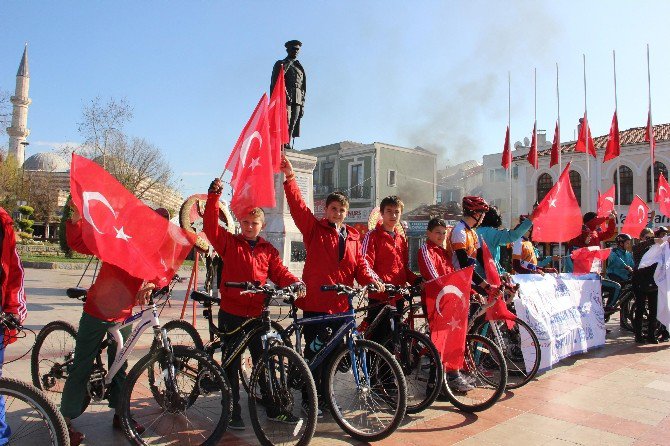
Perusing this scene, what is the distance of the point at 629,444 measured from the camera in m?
4.16

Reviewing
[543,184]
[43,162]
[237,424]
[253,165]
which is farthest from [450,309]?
[43,162]

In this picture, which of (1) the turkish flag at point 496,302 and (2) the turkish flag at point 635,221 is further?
(2) the turkish flag at point 635,221

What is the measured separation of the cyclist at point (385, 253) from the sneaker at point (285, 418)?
1.33 meters

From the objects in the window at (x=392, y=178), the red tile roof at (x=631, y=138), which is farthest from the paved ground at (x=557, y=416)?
the window at (x=392, y=178)

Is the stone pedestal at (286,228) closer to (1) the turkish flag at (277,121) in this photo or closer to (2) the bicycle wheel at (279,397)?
(1) the turkish flag at (277,121)

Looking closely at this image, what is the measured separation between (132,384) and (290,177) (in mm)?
2058

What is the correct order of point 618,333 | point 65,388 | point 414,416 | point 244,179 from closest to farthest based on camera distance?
point 65,388 → point 414,416 → point 244,179 → point 618,333

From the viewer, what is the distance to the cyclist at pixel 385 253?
5.03 metres

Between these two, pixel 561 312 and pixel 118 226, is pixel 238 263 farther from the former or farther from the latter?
pixel 561 312

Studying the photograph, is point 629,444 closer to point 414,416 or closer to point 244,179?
point 414,416

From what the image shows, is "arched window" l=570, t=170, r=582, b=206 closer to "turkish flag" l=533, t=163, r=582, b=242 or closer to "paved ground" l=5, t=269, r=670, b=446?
"turkish flag" l=533, t=163, r=582, b=242

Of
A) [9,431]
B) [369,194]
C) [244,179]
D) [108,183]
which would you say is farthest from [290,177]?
[369,194]

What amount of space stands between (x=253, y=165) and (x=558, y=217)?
15.2 feet

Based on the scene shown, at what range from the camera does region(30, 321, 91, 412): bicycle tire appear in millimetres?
4562
